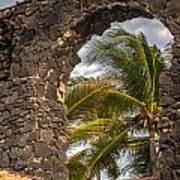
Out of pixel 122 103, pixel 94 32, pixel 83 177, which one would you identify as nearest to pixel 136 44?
pixel 122 103

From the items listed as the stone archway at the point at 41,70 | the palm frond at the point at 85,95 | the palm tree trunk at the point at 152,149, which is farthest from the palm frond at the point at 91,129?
the stone archway at the point at 41,70

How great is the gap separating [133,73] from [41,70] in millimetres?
4655

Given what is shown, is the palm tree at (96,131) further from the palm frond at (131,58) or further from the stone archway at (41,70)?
the stone archway at (41,70)

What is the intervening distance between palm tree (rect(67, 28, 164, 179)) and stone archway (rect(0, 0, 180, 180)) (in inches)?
152

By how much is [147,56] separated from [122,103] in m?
1.20

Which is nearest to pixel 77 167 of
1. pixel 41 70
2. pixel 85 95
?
pixel 85 95

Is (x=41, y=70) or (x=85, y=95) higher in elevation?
(x=41, y=70)

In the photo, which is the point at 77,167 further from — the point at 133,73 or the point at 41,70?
the point at 41,70

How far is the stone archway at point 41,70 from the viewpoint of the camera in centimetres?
985

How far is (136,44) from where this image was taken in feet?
47.4

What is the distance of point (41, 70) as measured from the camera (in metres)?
10.2

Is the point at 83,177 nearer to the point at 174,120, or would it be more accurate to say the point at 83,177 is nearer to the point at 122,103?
the point at 122,103

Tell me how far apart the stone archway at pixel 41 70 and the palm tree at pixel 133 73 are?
3850 millimetres

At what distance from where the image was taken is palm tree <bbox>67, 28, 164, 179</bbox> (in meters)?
14.4
